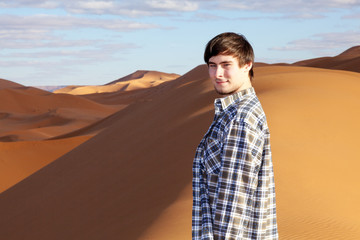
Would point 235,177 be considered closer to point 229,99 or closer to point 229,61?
point 229,99

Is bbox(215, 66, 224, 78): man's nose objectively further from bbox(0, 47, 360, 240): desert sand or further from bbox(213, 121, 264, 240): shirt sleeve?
bbox(0, 47, 360, 240): desert sand

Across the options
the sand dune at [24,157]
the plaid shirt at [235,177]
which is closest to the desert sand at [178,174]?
the plaid shirt at [235,177]

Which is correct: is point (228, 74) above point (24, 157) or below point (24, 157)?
above

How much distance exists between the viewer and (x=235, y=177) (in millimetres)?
2156

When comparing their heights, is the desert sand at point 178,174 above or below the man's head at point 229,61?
below

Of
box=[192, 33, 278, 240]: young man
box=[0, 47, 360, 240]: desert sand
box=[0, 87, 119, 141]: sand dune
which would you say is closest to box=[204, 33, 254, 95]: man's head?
box=[192, 33, 278, 240]: young man

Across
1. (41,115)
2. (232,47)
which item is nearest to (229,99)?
(232,47)

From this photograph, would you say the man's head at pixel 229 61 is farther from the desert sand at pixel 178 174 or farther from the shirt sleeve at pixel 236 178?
the desert sand at pixel 178 174

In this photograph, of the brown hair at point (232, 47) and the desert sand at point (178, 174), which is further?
the desert sand at point (178, 174)

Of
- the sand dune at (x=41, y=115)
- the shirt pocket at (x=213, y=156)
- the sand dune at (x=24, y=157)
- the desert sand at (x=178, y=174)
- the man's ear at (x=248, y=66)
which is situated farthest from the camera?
the sand dune at (x=41, y=115)

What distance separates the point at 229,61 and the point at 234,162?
48 cm

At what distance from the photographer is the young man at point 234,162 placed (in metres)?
2.16

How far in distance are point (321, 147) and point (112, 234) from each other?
309 centimetres

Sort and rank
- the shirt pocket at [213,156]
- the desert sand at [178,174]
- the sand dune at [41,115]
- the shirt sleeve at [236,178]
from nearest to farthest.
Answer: the shirt sleeve at [236,178] < the shirt pocket at [213,156] < the desert sand at [178,174] < the sand dune at [41,115]
